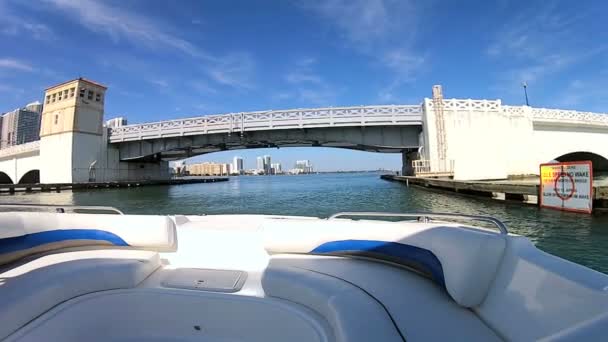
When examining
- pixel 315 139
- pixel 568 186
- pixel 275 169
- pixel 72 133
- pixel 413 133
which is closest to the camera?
pixel 568 186

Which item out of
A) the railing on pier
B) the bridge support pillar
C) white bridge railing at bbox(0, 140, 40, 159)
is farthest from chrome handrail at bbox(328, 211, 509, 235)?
white bridge railing at bbox(0, 140, 40, 159)

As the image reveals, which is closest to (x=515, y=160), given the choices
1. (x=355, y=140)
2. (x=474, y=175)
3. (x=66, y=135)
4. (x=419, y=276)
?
(x=474, y=175)

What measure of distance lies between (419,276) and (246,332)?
1.47 m

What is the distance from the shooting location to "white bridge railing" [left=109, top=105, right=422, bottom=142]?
2364cm

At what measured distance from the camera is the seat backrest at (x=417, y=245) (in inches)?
70.7

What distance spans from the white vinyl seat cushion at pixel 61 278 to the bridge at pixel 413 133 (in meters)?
22.1

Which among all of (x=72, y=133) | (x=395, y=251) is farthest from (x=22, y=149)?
(x=395, y=251)

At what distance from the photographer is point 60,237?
9.85 feet

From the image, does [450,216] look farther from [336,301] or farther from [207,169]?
[207,169]

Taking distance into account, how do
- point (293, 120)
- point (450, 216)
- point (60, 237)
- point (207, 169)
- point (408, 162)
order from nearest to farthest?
point (450, 216) → point (60, 237) → point (293, 120) → point (408, 162) → point (207, 169)

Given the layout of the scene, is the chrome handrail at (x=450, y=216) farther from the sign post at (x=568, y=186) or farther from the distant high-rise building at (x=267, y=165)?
the distant high-rise building at (x=267, y=165)

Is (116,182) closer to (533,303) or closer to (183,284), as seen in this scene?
(183,284)

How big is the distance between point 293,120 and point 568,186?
736 inches

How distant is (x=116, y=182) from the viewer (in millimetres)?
34281
